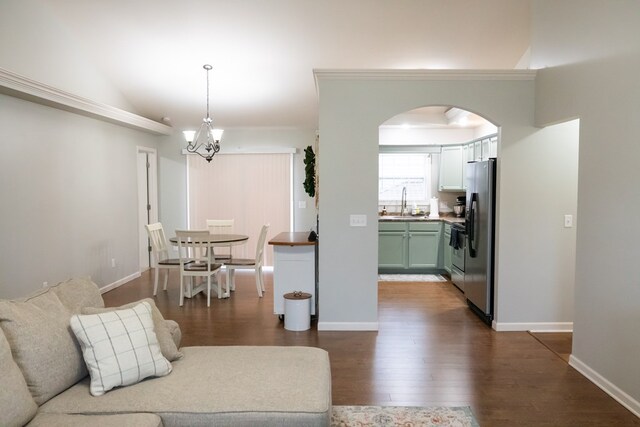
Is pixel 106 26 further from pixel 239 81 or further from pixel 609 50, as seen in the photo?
pixel 609 50

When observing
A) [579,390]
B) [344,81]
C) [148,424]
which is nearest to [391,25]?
[344,81]

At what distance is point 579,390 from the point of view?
3.14 m

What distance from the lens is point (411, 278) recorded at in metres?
6.97

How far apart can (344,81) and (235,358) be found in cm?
286

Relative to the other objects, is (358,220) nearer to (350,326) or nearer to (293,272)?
(293,272)

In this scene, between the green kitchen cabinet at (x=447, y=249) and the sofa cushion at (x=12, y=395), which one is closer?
the sofa cushion at (x=12, y=395)

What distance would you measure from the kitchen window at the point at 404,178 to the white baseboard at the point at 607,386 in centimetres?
453

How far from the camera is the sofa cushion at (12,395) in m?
1.69

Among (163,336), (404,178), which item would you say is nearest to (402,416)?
(163,336)

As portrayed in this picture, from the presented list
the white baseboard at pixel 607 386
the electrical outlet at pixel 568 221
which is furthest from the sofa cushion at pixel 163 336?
the electrical outlet at pixel 568 221

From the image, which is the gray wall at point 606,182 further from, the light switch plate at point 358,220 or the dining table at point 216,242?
the dining table at point 216,242

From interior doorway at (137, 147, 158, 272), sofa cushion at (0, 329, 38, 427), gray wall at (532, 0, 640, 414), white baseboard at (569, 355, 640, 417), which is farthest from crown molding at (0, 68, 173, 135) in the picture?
white baseboard at (569, 355, 640, 417)

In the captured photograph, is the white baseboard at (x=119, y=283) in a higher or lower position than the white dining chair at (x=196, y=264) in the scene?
lower

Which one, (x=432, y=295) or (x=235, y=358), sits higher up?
(x=235, y=358)
